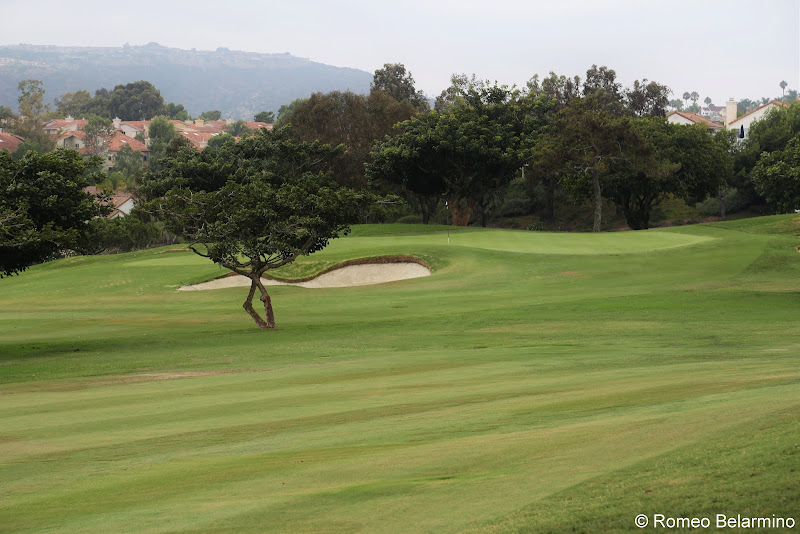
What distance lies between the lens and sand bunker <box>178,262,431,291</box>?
47562 millimetres

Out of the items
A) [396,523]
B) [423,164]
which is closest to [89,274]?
[423,164]

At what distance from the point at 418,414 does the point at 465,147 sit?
2372 inches

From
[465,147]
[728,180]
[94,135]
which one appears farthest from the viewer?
[94,135]

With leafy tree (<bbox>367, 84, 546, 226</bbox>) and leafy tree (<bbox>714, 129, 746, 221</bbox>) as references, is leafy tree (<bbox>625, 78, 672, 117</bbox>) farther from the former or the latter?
leafy tree (<bbox>367, 84, 546, 226</bbox>)

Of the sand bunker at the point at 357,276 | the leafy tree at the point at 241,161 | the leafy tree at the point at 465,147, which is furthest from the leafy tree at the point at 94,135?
the sand bunker at the point at 357,276

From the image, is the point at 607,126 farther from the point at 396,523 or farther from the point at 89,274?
the point at 396,523

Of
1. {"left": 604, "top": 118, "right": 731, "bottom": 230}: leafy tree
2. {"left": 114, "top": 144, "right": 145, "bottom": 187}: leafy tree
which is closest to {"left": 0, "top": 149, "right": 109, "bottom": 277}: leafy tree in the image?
{"left": 604, "top": 118, "right": 731, "bottom": 230}: leafy tree

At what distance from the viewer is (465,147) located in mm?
71312

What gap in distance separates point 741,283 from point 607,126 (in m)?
36.8

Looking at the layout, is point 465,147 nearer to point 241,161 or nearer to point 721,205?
point 241,161

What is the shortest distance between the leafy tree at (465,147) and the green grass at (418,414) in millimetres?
36865
